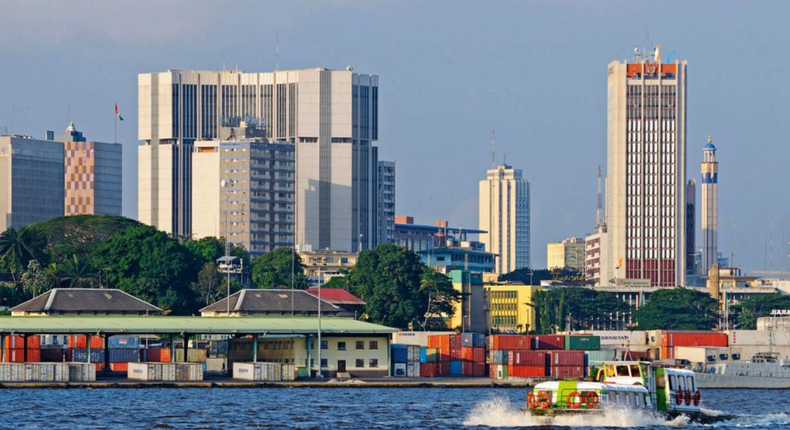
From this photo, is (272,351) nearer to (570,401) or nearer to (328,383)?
(328,383)

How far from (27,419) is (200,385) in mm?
50159

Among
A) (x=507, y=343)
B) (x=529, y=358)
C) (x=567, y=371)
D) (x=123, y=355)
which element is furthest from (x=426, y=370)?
(x=123, y=355)

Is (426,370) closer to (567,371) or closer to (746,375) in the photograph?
(567,371)

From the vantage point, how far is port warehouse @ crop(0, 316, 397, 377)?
17125cm

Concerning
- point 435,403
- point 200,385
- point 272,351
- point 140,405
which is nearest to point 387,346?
point 272,351

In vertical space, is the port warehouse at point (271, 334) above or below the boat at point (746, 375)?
above

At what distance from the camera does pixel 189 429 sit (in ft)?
338

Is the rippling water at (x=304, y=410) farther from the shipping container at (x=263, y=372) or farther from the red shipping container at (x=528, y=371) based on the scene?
the red shipping container at (x=528, y=371)

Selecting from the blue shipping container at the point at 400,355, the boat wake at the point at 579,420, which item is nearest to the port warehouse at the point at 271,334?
the blue shipping container at the point at 400,355

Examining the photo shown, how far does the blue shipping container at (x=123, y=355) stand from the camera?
649 ft

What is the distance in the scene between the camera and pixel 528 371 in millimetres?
188625

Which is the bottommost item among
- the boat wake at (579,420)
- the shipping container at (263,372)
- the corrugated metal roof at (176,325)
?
the shipping container at (263,372)

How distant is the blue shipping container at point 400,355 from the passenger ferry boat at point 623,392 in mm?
79810

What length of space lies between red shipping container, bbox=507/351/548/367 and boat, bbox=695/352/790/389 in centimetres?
1897
